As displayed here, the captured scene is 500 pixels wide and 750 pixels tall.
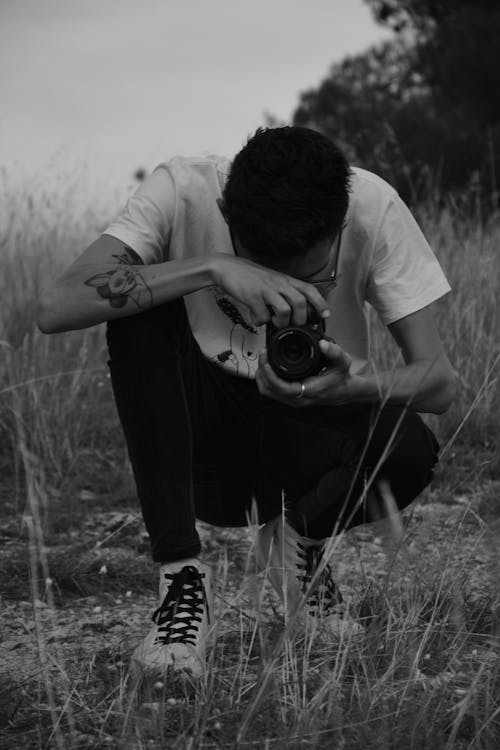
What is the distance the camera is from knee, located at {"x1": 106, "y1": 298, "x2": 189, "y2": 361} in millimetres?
1982

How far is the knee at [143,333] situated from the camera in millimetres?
1982

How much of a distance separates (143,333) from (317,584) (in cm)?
62

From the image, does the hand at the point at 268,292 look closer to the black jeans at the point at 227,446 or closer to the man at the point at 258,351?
the man at the point at 258,351

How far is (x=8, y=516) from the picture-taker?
3039mm

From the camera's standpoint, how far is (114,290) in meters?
2.00

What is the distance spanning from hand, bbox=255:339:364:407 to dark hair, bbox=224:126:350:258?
0.70 ft

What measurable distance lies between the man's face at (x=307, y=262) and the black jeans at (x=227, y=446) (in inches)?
8.3

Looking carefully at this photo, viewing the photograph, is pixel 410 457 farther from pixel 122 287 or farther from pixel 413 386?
pixel 122 287

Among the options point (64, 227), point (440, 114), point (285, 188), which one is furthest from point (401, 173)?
point (285, 188)

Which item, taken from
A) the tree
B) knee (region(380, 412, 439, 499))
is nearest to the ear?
knee (region(380, 412, 439, 499))

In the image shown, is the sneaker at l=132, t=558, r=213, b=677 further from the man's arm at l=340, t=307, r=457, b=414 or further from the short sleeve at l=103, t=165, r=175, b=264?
the short sleeve at l=103, t=165, r=175, b=264

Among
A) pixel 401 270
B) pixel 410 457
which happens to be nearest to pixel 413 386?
pixel 410 457

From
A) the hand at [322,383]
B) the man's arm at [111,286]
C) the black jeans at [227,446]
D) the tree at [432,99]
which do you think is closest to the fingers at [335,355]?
the hand at [322,383]

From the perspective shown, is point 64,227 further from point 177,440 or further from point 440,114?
point 440,114
